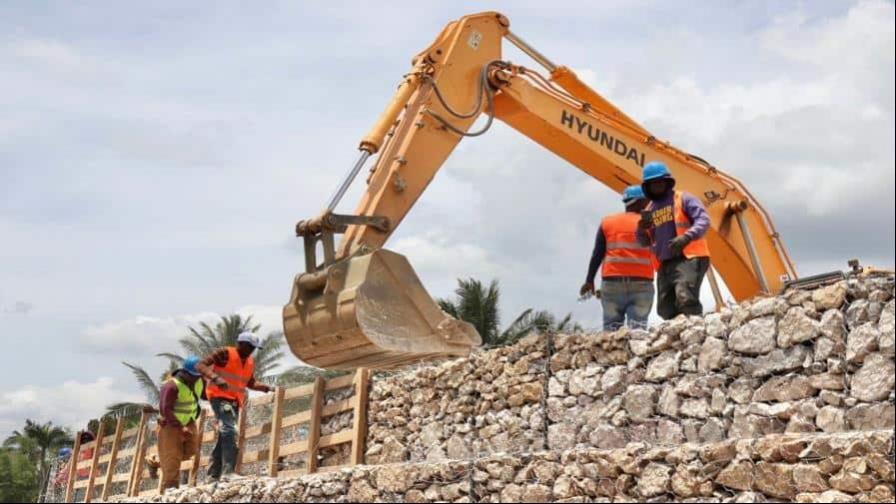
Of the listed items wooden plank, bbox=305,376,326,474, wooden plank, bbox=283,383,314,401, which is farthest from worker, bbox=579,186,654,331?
wooden plank, bbox=283,383,314,401

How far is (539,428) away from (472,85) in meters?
4.47

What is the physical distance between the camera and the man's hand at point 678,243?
9.21 meters

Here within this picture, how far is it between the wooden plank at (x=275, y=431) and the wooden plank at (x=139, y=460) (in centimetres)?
324

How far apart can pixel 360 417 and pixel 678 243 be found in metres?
3.99

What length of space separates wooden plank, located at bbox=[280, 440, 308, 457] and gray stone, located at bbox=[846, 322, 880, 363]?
6.29m

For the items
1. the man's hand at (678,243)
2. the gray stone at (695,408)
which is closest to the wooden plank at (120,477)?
the man's hand at (678,243)

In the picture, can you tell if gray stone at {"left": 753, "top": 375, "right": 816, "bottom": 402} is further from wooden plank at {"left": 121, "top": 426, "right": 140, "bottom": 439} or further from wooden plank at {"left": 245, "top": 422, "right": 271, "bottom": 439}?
wooden plank at {"left": 121, "top": 426, "right": 140, "bottom": 439}

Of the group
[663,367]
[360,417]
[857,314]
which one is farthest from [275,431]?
[857,314]

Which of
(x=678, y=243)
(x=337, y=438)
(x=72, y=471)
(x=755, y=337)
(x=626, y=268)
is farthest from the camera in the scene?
(x=72, y=471)

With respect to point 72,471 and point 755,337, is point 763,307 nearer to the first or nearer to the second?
point 755,337

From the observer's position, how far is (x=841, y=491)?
258 inches

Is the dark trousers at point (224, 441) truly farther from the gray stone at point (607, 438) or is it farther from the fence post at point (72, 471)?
the fence post at point (72, 471)

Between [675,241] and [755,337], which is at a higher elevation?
[675,241]

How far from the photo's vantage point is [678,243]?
9227mm
